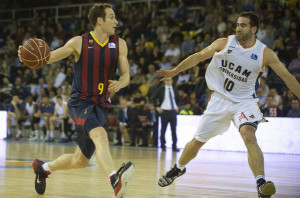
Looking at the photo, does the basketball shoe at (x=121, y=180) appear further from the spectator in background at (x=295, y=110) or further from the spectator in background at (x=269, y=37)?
the spectator in background at (x=269, y=37)

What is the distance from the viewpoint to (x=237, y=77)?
575cm

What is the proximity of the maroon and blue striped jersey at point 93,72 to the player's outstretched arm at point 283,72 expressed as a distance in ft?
5.41

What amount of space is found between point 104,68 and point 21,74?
16.0 meters

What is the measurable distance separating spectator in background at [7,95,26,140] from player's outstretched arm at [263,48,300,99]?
1394 cm

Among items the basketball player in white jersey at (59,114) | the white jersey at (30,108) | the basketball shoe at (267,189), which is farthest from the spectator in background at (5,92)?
the basketball shoe at (267,189)

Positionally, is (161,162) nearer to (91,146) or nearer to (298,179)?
(298,179)

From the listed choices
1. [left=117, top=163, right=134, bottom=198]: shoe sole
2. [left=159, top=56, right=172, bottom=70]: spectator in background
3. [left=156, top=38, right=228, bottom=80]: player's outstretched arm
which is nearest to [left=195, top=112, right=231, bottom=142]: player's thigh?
[left=156, top=38, right=228, bottom=80]: player's outstretched arm

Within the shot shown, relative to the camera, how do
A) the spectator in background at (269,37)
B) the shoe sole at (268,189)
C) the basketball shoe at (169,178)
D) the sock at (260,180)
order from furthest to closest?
the spectator in background at (269,37)
the basketball shoe at (169,178)
the sock at (260,180)
the shoe sole at (268,189)

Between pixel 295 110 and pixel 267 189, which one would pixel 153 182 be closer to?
pixel 267 189

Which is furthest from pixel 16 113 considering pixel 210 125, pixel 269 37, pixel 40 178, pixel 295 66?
pixel 210 125

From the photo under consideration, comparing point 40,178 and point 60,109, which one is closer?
point 40,178

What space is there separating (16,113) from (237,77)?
542 inches

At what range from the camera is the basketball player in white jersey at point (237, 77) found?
560 centimetres

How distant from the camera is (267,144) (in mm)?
13516
